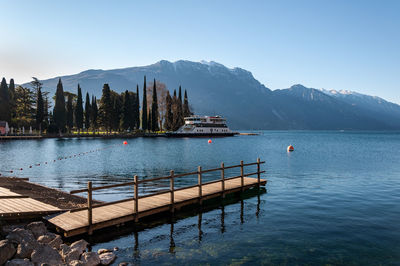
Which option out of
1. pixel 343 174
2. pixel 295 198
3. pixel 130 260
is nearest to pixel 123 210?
pixel 130 260

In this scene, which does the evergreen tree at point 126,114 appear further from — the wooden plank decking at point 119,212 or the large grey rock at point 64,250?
the large grey rock at point 64,250

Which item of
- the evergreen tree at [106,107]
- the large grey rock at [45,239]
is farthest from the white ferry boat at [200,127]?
the large grey rock at [45,239]

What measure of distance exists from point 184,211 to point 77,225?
6473 mm

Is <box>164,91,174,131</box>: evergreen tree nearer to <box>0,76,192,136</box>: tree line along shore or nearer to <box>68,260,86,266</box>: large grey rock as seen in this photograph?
<box>0,76,192,136</box>: tree line along shore

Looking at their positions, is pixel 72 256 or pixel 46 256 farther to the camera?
pixel 72 256

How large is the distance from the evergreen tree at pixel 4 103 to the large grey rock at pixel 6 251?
98.4m

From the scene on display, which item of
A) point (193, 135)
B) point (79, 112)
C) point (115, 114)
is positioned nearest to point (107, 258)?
point (115, 114)

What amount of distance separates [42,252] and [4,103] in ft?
327

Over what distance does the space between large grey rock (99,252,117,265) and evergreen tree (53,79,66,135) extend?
331 feet

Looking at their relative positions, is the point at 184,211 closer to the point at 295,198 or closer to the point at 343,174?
the point at 295,198

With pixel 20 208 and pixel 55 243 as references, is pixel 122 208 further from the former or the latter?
pixel 20 208

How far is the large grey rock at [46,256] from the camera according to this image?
936 centimetres

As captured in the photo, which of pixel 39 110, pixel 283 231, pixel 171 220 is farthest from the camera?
pixel 39 110

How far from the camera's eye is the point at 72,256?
9.86 meters
